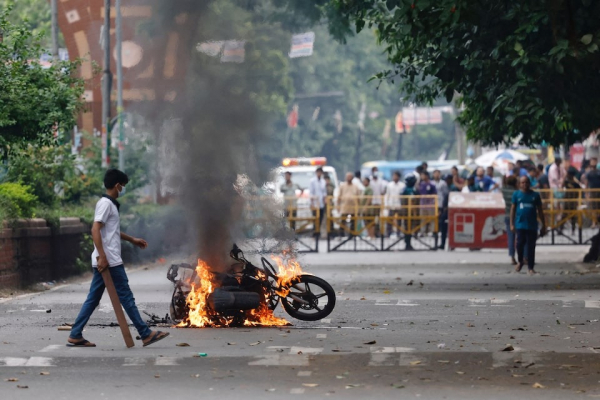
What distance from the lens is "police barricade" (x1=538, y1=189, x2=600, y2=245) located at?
28312 millimetres

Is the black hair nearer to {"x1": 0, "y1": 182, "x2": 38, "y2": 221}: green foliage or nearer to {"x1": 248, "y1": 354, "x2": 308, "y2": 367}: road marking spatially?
{"x1": 248, "y1": 354, "x2": 308, "y2": 367}: road marking

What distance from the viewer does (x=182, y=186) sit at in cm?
1376

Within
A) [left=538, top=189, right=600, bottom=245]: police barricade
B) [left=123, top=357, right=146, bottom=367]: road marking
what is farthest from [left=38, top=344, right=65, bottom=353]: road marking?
[left=538, top=189, right=600, bottom=245]: police barricade

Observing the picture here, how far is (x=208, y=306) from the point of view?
12711 mm

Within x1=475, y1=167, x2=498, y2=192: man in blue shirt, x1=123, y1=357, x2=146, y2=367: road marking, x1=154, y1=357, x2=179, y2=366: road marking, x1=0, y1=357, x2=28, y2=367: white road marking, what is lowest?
x1=0, y1=357, x2=28, y2=367: white road marking

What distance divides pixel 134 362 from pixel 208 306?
8.06 feet

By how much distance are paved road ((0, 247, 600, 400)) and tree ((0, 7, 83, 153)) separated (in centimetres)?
226

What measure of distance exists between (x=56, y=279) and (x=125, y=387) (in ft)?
38.4

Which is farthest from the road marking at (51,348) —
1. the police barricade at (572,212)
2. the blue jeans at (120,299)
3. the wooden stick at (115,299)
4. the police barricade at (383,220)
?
the police barricade at (572,212)

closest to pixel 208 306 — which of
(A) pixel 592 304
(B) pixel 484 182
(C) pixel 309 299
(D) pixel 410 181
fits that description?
(C) pixel 309 299

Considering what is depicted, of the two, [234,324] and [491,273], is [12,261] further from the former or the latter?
[491,273]

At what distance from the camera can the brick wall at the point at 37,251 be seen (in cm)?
1789

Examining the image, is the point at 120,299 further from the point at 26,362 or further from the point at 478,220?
the point at 478,220

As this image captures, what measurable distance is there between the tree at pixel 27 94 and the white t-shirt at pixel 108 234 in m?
5.46
